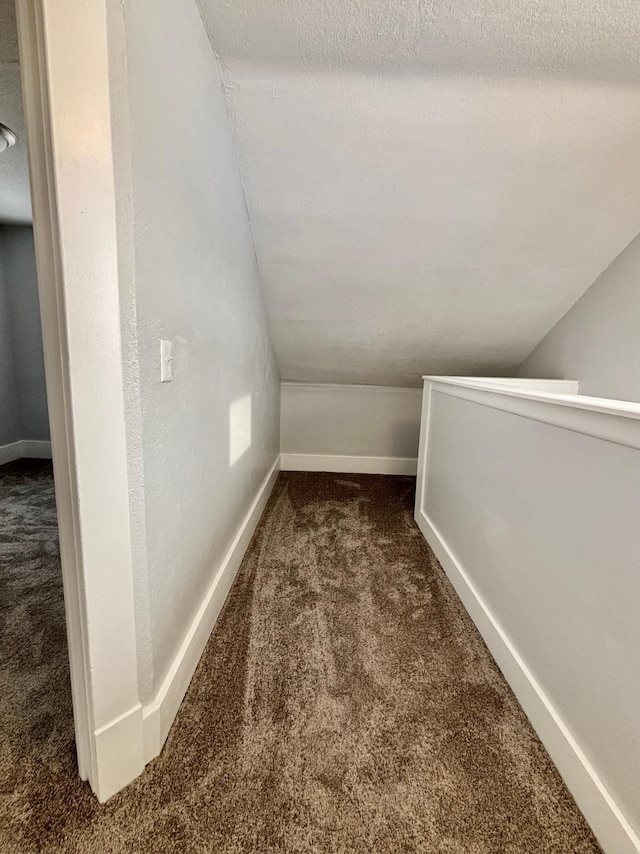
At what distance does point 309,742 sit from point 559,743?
2.20ft

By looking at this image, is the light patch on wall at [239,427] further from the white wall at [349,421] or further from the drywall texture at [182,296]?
the white wall at [349,421]

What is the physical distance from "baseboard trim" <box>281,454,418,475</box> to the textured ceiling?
2668 millimetres

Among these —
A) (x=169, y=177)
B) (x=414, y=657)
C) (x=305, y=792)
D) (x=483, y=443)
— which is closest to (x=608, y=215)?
(x=483, y=443)

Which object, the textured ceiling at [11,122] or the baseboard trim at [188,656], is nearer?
the baseboard trim at [188,656]

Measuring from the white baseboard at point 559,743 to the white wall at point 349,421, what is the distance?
6.49ft

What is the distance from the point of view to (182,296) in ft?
3.58

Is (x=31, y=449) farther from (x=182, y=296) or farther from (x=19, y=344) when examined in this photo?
(x=182, y=296)

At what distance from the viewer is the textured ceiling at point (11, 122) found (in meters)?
1.22

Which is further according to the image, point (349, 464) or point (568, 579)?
point (349, 464)

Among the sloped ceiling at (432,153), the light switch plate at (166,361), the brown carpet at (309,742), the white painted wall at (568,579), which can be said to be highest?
the sloped ceiling at (432,153)

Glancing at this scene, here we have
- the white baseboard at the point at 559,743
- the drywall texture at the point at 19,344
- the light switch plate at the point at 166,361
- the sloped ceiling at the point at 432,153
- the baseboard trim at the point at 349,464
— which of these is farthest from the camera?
the baseboard trim at the point at 349,464

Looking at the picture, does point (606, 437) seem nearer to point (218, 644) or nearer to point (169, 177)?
point (169, 177)

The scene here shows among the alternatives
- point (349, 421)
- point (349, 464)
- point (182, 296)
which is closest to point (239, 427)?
point (182, 296)

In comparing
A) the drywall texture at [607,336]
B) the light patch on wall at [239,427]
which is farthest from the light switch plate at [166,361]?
the drywall texture at [607,336]
